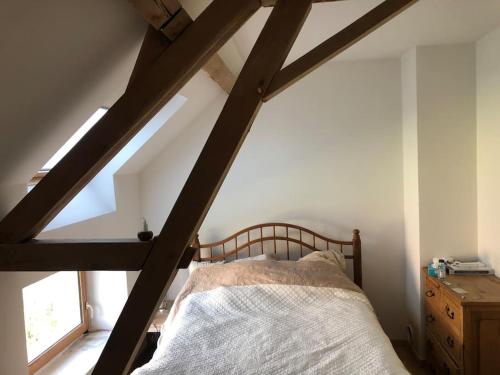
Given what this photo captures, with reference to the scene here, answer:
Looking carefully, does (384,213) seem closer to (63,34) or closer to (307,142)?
(307,142)

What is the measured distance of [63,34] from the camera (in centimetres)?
123

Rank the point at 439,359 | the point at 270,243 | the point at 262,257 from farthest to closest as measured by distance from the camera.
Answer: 1. the point at 270,243
2. the point at 262,257
3. the point at 439,359

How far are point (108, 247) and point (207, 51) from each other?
80cm

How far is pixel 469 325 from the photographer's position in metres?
2.40

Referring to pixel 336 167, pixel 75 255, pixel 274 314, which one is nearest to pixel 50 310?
pixel 274 314

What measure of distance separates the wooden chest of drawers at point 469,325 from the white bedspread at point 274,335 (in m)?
0.51

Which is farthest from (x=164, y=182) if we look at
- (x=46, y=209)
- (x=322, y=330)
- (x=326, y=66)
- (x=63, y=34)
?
(x=63, y=34)

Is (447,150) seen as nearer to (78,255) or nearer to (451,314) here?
(451,314)

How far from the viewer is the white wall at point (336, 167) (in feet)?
11.1

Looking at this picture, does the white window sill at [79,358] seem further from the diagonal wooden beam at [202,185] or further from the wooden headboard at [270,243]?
the diagonal wooden beam at [202,185]

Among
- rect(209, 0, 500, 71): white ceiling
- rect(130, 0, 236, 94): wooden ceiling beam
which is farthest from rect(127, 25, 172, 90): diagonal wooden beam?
rect(209, 0, 500, 71): white ceiling

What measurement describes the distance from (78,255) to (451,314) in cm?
233

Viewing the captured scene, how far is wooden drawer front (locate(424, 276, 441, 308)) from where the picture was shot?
2771 mm

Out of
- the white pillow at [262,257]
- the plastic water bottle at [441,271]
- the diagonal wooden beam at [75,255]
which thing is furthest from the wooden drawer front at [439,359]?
the diagonal wooden beam at [75,255]
